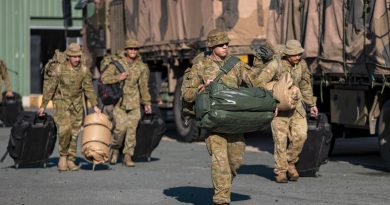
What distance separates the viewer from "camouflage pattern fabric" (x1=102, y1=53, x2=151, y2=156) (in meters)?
15.6

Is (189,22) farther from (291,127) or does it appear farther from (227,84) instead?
(227,84)

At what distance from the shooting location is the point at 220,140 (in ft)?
34.0

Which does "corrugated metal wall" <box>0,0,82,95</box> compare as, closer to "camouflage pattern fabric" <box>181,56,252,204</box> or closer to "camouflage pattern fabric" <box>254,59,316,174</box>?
"camouflage pattern fabric" <box>254,59,316,174</box>

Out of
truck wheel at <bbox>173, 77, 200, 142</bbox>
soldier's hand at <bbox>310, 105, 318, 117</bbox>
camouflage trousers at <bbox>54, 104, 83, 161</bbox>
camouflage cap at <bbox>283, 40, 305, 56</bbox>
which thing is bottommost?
truck wheel at <bbox>173, 77, 200, 142</bbox>

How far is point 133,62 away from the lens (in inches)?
617

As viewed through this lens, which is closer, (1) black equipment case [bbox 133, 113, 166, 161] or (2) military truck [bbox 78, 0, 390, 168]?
(2) military truck [bbox 78, 0, 390, 168]

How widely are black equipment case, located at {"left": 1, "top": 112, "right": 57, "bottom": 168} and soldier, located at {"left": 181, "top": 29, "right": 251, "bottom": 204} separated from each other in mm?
4947

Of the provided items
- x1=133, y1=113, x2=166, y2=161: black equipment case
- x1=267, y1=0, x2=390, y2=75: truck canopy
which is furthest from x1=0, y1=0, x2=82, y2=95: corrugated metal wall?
x1=133, y1=113, x2=166, y2=161: black equipment case

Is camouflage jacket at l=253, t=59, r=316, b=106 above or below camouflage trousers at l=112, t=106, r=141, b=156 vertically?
above

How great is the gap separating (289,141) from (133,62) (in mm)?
3061

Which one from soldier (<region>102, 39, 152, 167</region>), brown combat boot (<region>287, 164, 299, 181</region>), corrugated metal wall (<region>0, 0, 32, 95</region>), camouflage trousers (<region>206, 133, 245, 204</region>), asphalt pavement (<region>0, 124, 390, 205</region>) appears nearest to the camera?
camouflage trousers (<region>206, 133, 245, 204</region>)

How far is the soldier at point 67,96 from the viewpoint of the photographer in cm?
1470

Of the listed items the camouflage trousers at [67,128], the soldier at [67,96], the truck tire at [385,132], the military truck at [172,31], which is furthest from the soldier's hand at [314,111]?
the military truck at [172,31]

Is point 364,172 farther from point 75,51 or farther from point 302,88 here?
point 75,51
